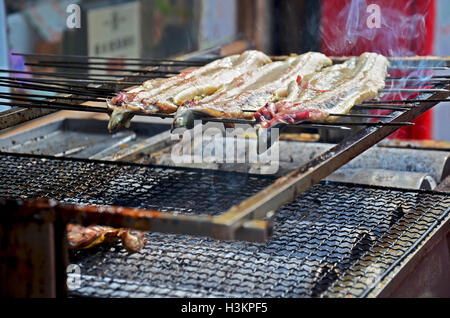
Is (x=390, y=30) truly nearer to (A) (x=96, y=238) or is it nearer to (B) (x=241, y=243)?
(B) (x=241, y=243)

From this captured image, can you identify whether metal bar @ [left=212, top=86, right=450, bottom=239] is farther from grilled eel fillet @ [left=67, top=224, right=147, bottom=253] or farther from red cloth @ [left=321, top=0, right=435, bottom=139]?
red cloth @ [left=321, top=0, right=435, bottom=139]

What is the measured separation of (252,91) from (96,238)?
123cm

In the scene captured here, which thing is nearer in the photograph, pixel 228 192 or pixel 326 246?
pixel 326 246

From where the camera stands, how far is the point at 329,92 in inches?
146

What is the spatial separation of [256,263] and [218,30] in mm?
8395

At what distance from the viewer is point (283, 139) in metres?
5.32

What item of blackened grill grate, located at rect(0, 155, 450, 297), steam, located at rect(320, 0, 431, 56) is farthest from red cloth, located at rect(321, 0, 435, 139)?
blackened grill grate, located at rect(0, 155, 450, 297)

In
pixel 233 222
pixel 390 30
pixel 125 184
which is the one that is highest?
pixel 390 30

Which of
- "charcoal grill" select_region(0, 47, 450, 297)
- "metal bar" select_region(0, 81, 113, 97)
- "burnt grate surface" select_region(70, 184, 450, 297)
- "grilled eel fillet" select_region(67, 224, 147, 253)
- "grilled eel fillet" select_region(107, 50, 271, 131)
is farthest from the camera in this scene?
"metal bar" select_region(0, 81, 113, 97)

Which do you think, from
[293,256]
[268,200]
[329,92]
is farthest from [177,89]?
[268,200]

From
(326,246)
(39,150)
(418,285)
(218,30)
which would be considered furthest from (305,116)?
(218,30)

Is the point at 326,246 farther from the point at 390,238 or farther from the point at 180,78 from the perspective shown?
the point at 180,78

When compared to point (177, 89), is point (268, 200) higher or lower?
lower

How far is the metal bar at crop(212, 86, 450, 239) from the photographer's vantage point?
2.17 meters
